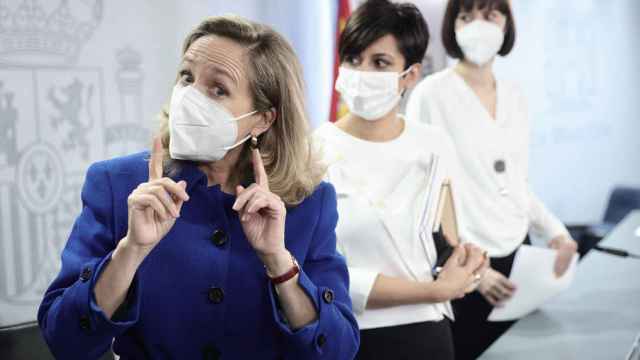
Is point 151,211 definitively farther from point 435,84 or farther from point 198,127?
point 435,84

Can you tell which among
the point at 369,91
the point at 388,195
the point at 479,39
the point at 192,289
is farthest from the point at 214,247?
the point at 479,39

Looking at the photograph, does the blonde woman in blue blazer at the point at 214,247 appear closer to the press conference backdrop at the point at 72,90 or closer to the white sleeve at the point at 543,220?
the press conference backdrop at the point at 72,90

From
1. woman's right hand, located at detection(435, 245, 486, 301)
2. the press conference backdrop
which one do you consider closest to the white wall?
the press conference backdrop

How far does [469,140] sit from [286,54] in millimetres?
1435

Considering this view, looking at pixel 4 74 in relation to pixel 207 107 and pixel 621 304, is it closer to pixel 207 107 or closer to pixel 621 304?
pixel 207 107

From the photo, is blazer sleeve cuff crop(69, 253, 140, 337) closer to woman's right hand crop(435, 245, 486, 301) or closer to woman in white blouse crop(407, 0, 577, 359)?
woman's right hand crop(435, 245, 486, 301)

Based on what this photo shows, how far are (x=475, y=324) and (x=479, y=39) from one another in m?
1.14

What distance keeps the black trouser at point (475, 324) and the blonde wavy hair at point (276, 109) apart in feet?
4.59

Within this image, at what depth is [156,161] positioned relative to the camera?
1580 mm

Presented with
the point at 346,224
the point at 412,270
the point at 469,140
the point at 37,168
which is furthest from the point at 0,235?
the point at 469,140

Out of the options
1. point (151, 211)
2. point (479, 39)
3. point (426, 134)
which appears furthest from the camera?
point (479, 39)

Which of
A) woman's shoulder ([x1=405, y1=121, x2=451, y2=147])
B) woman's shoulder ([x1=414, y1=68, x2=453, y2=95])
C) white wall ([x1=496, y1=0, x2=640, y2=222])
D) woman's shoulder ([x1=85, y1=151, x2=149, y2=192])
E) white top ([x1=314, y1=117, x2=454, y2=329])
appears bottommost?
white wall ([x1=496, y1=0, x2=640, y2=222])

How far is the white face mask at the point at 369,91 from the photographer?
7.97 feet

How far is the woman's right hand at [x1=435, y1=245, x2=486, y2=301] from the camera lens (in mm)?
2305
